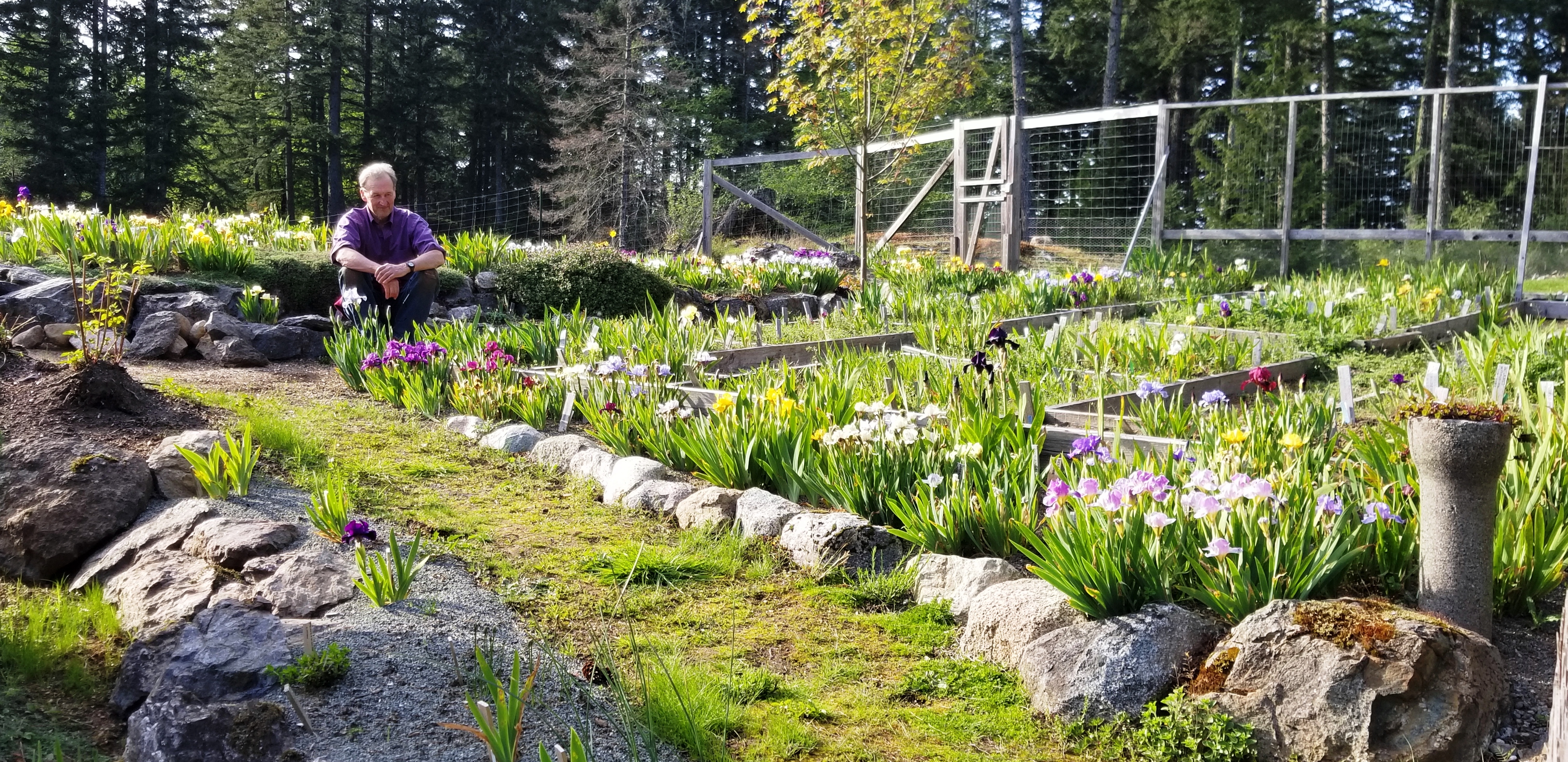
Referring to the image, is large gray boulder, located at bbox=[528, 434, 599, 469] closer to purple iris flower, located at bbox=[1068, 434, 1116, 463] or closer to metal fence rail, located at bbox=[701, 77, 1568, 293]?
purple iris flower, located at bbox=[1068, 434, 1116, 463]

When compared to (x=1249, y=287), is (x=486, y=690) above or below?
below

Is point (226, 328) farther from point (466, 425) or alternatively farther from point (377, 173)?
point (466, 425)

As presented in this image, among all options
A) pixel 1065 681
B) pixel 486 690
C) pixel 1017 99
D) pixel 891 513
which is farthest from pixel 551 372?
pixel 1017 99

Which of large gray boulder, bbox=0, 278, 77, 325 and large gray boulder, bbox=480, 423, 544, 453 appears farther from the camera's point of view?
large gray boulder, bbox=0, 278, 77, 325

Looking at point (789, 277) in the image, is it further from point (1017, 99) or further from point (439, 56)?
point (439, 56)

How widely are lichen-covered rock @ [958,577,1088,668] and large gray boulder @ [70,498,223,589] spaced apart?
223 centimetres

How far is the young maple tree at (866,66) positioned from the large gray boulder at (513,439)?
4.55 metres

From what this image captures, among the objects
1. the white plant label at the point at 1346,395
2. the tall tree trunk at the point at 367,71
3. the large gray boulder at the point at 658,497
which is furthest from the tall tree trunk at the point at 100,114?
the white plant label at the point at 1346,395

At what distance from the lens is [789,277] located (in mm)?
10422

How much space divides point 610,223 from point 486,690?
20.3 meters

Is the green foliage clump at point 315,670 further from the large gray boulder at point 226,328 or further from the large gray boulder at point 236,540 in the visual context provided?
the large gray boulder at point 226,328

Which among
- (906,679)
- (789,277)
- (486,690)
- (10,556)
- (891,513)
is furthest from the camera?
(789,277)

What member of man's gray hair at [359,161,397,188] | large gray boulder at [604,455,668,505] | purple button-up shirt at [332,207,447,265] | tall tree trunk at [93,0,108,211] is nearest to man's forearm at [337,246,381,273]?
purple button-up shirt at [332,207,447,265]

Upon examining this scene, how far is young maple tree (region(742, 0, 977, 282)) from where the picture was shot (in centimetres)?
873
